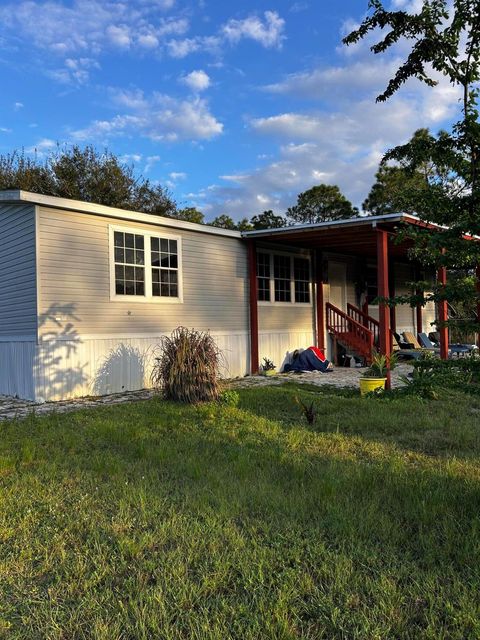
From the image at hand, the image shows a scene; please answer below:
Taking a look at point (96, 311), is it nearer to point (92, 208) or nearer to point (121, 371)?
point (121, 371)

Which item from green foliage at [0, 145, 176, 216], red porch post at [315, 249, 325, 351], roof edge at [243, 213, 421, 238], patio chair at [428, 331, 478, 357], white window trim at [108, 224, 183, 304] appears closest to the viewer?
white window trim at [108, 224, 183, 304]

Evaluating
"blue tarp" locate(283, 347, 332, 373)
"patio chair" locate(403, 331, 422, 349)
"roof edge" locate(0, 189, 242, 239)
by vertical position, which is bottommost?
"blue tarp" locate(283, 347, 332, 373)

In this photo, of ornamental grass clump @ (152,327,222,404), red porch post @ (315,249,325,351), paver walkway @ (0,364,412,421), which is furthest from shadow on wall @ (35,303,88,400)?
red porch post @ (315,249,325,351)

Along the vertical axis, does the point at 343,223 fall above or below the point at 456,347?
above

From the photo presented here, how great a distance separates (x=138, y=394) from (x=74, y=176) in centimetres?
1878

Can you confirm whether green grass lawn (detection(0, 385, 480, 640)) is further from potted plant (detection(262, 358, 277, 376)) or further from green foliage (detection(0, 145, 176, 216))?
green foliage (detection(0, 145, 176, 216))

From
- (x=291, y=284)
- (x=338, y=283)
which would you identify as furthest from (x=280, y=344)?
(x=338, y=283)

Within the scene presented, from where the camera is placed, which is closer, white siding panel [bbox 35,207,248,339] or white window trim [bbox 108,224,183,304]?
white siding panel [bbox 35,207,248,339]

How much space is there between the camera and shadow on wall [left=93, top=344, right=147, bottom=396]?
29.8 ft

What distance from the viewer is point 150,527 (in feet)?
10.1

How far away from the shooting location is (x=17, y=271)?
8.70 m

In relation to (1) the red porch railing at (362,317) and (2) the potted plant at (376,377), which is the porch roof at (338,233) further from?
(2) the potted plant at (376,377)

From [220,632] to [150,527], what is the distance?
112 centimetres

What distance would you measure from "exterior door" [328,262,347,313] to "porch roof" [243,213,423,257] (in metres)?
0.81
